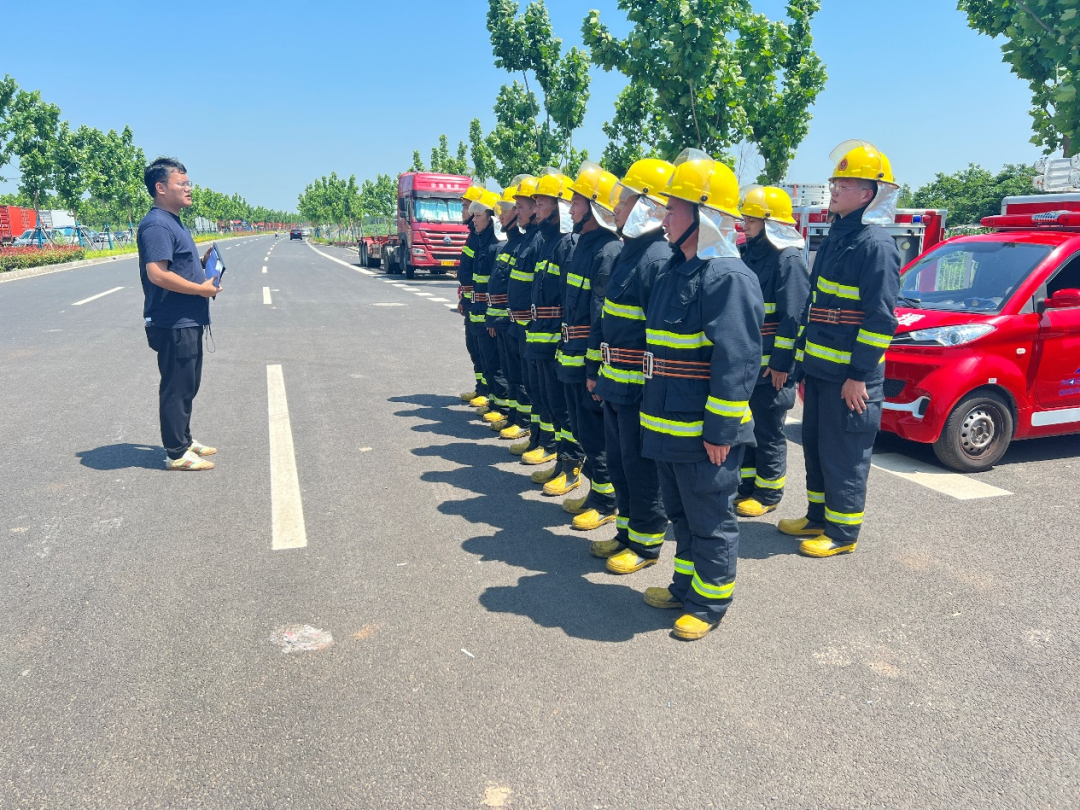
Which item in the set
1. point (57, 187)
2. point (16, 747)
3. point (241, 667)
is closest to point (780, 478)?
point (241, 667)

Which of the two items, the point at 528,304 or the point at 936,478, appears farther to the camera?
the point at 528,304

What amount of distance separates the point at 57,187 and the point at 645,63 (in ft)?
118

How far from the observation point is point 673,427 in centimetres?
351

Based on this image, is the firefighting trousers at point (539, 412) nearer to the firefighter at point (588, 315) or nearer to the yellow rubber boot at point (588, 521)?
the firefighter at point (588, 315)

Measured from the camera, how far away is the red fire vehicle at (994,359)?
577 centimetres

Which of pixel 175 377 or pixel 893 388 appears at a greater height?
pixel 893 388

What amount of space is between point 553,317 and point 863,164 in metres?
2.22

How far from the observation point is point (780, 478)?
527cm

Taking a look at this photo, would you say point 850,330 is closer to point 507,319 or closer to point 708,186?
point 708,186

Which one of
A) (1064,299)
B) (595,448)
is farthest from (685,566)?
(1064,299)

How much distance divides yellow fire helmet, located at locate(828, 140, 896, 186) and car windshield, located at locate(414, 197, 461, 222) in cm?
2303

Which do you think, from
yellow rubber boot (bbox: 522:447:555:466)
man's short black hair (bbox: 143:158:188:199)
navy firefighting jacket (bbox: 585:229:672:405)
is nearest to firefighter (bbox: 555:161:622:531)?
navy firefighting jacket (bbox: 585:229:672:405)

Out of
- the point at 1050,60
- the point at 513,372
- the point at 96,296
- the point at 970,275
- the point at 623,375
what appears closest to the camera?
the point at 623,375

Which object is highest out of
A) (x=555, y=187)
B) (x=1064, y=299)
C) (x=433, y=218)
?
(x=433, y=218)
